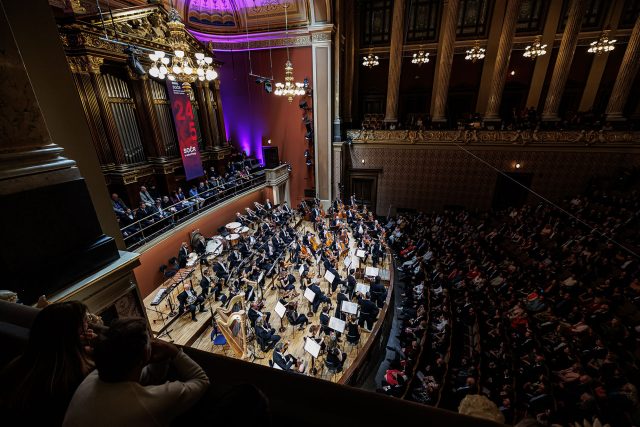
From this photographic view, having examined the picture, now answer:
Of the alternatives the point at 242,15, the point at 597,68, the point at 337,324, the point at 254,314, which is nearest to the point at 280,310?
the point at 254,314

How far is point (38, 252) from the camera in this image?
6.39 ft

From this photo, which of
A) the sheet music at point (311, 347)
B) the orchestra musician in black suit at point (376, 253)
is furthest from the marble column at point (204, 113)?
the sheet music at point (311, 347)

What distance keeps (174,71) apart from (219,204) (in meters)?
5.07

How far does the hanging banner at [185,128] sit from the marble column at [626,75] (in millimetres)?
16266

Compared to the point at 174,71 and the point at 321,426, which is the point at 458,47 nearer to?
the point at 174,71

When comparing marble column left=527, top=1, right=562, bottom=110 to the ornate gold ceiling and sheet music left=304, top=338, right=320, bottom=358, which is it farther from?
sheet music left=304, top=338, right=320, bottom=358

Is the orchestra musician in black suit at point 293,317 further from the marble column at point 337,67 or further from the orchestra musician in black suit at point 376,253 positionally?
the marble column at point 337,67

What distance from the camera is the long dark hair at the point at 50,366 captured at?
1.03 m

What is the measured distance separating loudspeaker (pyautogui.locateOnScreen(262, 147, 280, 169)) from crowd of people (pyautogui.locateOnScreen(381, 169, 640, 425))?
24.3 ft

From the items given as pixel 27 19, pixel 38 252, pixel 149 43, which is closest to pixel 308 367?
pixel 38 252

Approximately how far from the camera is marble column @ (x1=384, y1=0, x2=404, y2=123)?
11938 millimetres

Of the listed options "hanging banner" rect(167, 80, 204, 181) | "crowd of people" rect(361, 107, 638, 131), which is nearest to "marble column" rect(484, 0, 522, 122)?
"crowd of people" rect(361, 107, 638, 131)

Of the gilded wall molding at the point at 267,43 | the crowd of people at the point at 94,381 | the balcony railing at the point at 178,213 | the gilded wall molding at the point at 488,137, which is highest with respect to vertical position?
the gilded wall molding at the point at 267,43

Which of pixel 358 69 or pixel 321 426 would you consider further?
pixel 358 69
